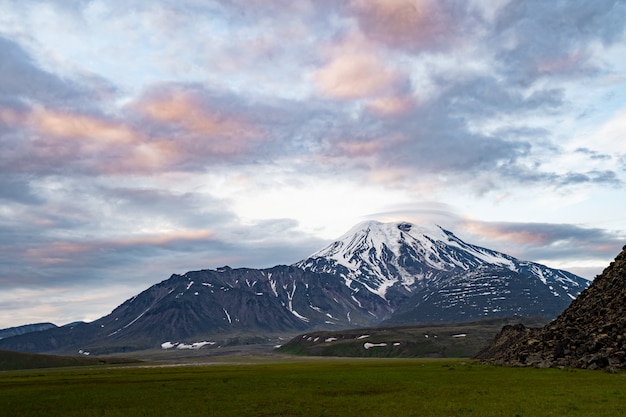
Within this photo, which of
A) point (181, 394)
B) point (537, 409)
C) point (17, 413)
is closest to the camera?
point (537, 409)

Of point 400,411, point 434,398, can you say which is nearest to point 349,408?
point 400,411

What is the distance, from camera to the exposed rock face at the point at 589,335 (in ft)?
282

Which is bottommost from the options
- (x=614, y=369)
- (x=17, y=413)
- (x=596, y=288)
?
(x=614, y=369)

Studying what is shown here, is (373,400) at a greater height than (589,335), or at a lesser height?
lesser

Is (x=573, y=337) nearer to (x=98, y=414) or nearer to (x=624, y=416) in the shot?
(x=624, y=416)

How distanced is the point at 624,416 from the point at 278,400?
34.2 m

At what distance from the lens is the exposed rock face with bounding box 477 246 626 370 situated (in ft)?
282

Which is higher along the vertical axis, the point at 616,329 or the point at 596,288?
the point at 596,288

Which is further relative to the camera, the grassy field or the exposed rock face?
the exposed rock face

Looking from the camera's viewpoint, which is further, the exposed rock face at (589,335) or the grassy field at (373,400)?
the exposed rock face at (589,335)

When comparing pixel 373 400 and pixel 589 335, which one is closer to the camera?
pixel 373 400

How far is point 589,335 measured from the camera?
310ft

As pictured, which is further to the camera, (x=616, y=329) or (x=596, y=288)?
(x=596, y=288)

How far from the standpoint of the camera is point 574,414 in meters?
42.3
